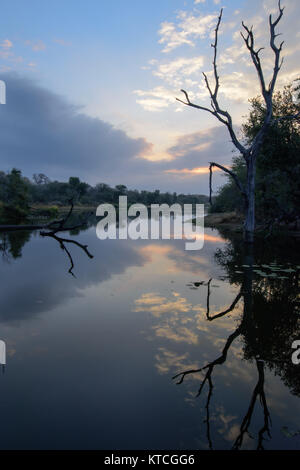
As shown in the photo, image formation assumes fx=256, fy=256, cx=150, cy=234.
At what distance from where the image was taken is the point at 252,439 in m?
2.47

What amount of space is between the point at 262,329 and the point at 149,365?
2368 millimetres

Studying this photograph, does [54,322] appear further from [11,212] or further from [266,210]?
[11,212]

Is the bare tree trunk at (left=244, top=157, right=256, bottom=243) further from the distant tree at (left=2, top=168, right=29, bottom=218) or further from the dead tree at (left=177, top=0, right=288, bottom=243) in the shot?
the distant tree at (left=2, top=168, right=29, bottom=218)

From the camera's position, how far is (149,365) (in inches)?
146

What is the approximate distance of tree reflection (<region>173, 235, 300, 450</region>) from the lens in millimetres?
3049

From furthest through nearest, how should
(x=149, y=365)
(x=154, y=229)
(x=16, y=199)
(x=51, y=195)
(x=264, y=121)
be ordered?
(x=51, y=195), (x=16, y=199), (x=154, y=229), (x=264, y=121), (x=149, y=365)

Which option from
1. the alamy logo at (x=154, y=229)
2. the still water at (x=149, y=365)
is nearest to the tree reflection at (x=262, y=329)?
the still water at (x=149, y=365)

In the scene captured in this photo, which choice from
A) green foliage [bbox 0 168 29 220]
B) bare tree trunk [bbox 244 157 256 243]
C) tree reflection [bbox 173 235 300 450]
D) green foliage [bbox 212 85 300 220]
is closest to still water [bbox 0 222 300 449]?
tree reflection [bbox 173 235 300 450]

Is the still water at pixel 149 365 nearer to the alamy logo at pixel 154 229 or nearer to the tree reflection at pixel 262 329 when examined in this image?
the tree reflection at pixel 262 329

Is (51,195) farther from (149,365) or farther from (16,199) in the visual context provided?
(149,365)

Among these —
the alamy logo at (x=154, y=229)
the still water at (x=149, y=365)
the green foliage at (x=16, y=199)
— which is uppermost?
the green foliage at (x=16, y=199)

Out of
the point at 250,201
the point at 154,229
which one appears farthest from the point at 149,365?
the point at 154,229

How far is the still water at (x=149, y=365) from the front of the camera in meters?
2.57

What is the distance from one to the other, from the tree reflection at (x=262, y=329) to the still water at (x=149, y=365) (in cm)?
2
